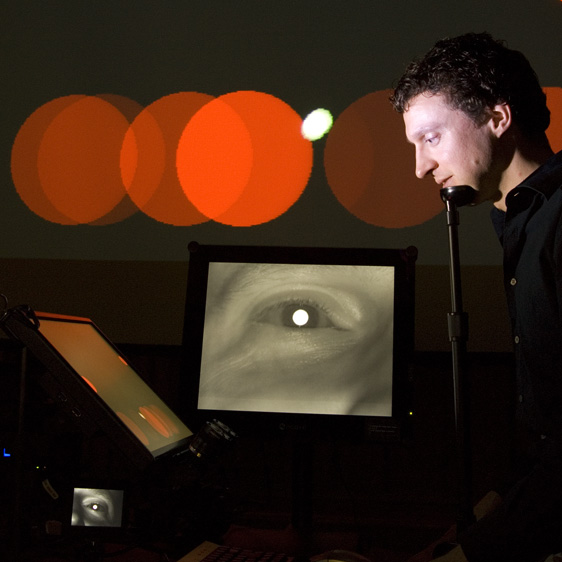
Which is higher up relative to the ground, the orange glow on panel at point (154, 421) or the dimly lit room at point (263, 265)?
the dimly lit room at point (263, 265)

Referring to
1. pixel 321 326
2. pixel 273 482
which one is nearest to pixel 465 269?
pixel 321 326

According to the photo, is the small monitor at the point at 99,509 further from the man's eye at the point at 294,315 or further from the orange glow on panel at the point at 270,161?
the orange glow on panel at the point at 270,161

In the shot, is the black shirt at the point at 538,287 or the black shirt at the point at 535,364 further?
the black shirt at the point at 538,287

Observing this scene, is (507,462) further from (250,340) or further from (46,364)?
(46,364)

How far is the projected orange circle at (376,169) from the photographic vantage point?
1.68m

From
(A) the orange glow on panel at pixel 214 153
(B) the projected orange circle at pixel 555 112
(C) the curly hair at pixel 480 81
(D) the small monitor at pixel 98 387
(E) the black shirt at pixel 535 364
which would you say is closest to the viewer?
(E) the black shirt at pixel 535 364

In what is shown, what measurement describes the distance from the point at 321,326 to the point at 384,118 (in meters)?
0.70

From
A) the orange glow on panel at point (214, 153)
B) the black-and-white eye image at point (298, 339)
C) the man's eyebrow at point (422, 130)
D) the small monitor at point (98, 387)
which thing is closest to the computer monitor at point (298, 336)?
the black-and-white eye image at point (298, 339)

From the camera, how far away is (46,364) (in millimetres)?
951

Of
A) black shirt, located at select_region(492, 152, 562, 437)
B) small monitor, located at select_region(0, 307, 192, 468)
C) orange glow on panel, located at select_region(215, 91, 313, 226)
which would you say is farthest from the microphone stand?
orange glow on panel, located at select_region(215, 91, 313, 226)

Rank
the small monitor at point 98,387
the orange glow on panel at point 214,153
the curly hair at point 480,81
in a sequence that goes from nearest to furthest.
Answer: the small monitor at point 98,387, the curly hair at point 480,81, the orange glow on panel at point 214,153

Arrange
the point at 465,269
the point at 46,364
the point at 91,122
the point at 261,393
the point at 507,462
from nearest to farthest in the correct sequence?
the point at 46,364 < the point at 261,393 < the point at 507,462 < the point at 465,269 < the point at 91,122

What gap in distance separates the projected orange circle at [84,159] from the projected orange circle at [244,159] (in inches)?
8.3

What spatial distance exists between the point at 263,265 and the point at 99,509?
2.19ft
